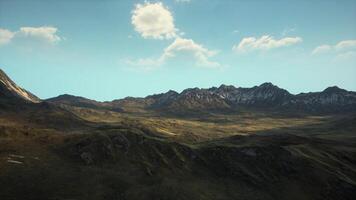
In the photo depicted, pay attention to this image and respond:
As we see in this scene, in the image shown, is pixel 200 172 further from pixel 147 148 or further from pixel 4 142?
pixel 4 142

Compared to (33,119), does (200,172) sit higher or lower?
lower

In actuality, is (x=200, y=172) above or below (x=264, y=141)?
below

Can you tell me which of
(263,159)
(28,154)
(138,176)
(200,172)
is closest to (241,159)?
(263,159)

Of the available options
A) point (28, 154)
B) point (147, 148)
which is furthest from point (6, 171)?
point (147, 148)

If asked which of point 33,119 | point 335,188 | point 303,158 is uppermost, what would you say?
point 33,119

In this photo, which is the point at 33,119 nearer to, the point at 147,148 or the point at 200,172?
the point at 147,148

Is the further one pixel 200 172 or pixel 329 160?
pixel 329 160

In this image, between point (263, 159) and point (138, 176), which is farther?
point (263, 159)

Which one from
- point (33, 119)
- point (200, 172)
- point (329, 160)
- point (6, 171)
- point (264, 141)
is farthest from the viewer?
point (33, 119)

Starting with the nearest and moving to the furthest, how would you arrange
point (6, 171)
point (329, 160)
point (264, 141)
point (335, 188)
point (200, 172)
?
point (6, 171) → point (335, 188) → point (200, 172) → point (329, 160) → point (264, 141)
